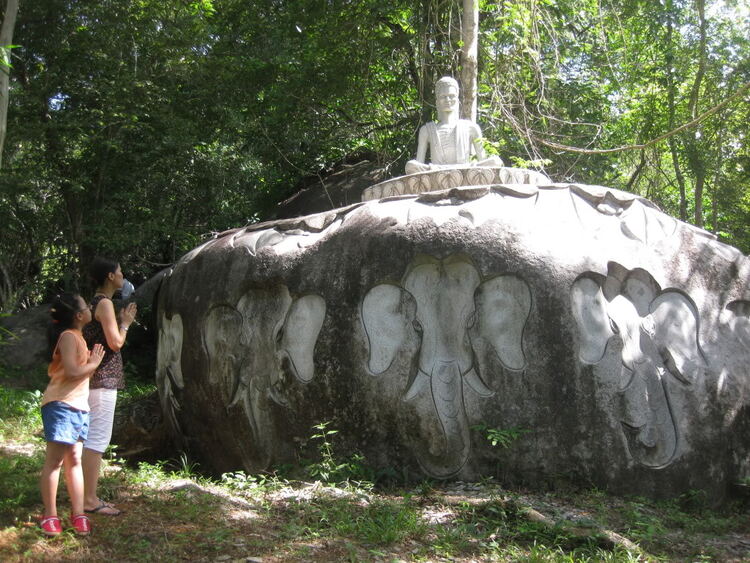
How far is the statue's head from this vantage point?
799 centimetres

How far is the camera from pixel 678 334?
5402 mm

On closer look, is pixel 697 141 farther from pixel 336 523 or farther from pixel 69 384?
pixel 69 384

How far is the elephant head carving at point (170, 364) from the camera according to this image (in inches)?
256

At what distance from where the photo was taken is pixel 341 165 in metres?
13.3

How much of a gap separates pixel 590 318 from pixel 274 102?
8.10m

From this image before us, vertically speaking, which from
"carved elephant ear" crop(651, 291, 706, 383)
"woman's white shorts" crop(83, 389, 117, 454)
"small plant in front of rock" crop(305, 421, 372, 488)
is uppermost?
"carved elephant ear" crop(651, 291, 706, 383)

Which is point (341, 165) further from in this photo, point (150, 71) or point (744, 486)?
point (744, 486)

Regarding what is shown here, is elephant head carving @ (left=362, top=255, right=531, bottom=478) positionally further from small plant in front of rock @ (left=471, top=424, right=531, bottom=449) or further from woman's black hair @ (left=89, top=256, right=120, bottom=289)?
woman's black hair @ (left=89, top=256, right=120, bottom=289)

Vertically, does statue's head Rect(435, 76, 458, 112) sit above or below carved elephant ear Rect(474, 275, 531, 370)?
above

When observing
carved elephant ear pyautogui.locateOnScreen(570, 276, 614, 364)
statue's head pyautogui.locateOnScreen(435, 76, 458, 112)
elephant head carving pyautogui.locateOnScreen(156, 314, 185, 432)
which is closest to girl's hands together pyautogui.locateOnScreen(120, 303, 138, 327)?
elephant head carving pyautogui.locateOnScreen(156, 314, 185, 432)

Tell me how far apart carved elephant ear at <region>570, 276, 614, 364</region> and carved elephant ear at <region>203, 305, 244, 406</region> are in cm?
262

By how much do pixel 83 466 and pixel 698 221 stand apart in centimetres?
1151

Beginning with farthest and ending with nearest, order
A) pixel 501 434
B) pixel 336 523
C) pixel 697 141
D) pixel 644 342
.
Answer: pixel 697 141 < pixel 644 342 < pixel 501 434 < pixel 336 523

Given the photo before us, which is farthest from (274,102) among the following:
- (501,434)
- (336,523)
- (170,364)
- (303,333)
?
(336,523)
